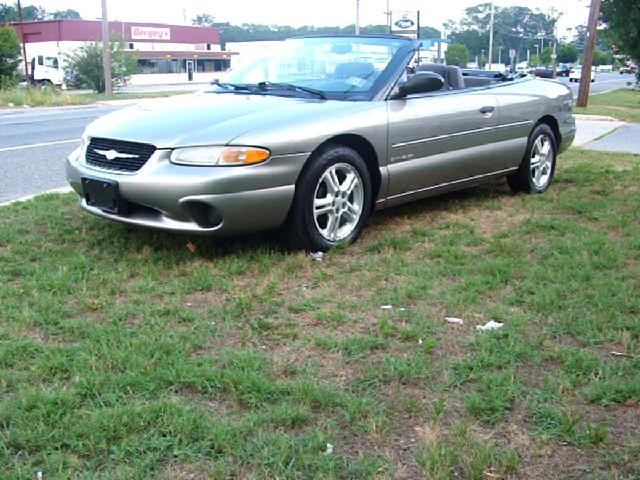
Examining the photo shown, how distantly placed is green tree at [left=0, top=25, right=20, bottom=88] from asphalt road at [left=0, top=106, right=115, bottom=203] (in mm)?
20553

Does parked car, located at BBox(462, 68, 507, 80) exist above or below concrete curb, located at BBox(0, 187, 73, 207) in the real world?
above

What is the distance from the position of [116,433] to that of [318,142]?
266 cm

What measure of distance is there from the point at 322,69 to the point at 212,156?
1639 millimetres

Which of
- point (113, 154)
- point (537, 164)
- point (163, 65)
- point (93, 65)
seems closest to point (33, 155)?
point (113, 154)

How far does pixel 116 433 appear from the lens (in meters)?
2.64

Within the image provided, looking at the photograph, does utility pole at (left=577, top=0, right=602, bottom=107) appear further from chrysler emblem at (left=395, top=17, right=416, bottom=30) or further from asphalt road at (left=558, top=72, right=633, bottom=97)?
chrysler emblem at (left=395, top=17, right=416, bottom=30)

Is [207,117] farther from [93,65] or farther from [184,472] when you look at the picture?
[93,65]

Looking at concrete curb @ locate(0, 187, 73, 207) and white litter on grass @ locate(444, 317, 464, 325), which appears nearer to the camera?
white litter on grass @ locate(444, 317, 464, 325)

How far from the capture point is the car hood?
4.58 metres

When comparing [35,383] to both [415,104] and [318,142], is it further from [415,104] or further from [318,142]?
[415,104]

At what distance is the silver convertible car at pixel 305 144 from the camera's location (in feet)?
14.8

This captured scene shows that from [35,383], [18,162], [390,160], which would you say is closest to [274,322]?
[35,383]

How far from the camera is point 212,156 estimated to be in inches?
177

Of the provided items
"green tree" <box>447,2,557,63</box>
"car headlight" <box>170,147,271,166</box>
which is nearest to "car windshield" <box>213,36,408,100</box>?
"car headlight" <box>170,147,271,166</box>
